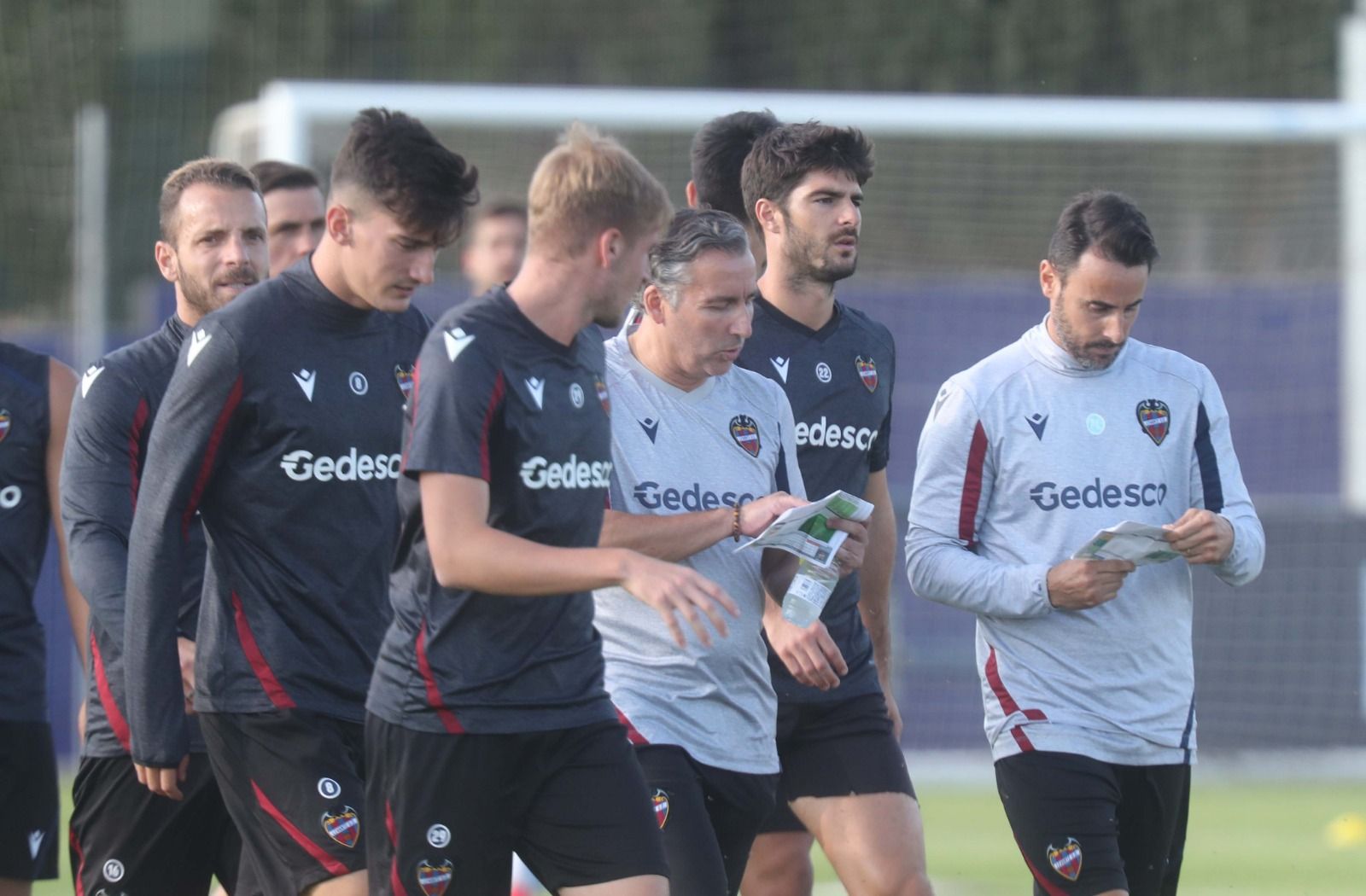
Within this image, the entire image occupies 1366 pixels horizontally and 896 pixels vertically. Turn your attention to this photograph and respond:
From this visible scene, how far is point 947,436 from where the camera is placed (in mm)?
5590

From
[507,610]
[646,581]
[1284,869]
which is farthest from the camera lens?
[1284,869]

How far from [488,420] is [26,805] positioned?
243cm

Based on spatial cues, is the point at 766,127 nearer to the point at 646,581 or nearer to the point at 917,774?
the point at 646,581

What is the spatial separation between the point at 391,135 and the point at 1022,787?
2.39m

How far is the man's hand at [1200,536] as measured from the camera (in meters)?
5.20

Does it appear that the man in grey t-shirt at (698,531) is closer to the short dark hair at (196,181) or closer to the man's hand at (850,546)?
the man's hand at (850,546)

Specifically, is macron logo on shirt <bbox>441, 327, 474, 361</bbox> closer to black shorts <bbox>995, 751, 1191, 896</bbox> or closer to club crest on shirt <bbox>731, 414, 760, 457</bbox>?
club crest on shirt <bbox>731, 414, 760, 457</bbox>

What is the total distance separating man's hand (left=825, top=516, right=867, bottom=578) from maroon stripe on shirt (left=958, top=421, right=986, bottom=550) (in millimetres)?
616

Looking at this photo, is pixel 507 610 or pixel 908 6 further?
pixel 908 6

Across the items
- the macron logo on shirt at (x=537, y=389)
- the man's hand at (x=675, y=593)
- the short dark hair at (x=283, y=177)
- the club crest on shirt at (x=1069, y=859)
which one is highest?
the short dark hair at (x=283, y=177)

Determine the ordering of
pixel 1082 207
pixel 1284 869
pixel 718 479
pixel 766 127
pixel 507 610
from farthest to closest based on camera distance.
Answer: pixel 1284 869, pixel 766 127, pixel 1082 207, pixel 718 479, pixel 507 610

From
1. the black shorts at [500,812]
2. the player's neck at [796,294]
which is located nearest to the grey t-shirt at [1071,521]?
the player's neck at [796,294]

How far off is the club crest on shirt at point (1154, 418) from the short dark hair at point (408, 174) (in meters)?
2.05

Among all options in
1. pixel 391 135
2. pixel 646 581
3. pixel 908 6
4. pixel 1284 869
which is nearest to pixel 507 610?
pixel 646 581
